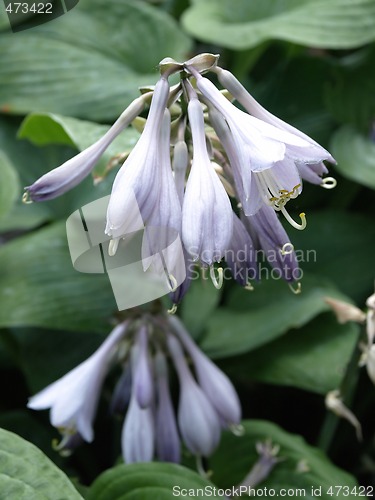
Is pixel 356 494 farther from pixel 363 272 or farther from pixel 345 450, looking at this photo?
pixel 363 272

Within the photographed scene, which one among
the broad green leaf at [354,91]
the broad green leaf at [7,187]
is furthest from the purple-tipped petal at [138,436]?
the broad green leaf at [354,91]

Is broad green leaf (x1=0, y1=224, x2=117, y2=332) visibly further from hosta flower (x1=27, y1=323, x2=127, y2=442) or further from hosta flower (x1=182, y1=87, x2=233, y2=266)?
hosta flower (x1=182, y1=87, x2=233, y2=266)

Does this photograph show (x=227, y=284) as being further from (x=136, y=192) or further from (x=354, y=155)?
(x=136, y=192)

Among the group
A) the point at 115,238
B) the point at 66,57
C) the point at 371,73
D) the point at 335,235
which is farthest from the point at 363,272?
the point at 115,238

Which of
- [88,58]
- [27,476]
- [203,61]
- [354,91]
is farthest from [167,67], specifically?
[354,91]

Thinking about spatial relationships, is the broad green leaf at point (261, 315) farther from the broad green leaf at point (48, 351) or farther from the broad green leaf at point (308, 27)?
the broad green leaf at point (308, 27)

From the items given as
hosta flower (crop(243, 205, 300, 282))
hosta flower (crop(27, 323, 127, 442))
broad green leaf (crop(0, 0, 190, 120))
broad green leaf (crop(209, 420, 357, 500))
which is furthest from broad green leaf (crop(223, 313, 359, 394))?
broad green leaf (crop(0, 0, 190, 120))

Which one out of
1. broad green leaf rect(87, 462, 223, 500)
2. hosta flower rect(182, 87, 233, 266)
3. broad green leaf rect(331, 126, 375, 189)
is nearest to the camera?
hosta flower rect(182, 87, 233, 266)
